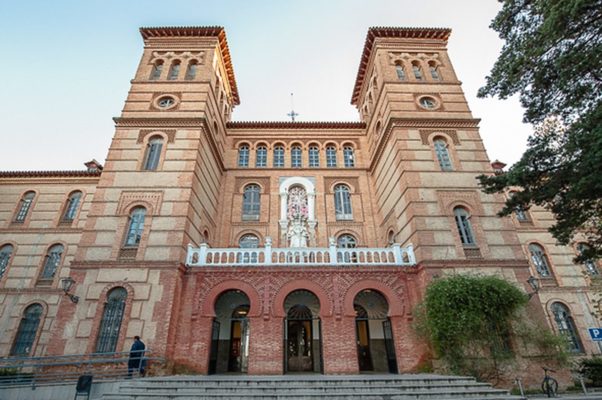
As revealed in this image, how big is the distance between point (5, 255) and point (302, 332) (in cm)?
1693

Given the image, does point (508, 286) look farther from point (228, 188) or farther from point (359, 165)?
point (228, 188)

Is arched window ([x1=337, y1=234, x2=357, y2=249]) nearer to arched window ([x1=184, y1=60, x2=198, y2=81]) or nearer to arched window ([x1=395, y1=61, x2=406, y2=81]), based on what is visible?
arched window ([x1=395, y1=61, x2=406, y2=81])

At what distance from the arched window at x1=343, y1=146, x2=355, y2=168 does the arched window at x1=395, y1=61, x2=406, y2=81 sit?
5.02 m

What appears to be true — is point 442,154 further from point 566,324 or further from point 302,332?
point 566,324

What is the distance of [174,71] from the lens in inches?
690

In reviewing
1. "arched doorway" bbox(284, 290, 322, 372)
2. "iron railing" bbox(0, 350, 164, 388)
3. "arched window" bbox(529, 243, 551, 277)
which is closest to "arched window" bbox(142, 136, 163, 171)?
"iron railing" bbox(0, 350, 164, 388)

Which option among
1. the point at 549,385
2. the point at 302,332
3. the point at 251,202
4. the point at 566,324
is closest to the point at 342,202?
the point at 251,202

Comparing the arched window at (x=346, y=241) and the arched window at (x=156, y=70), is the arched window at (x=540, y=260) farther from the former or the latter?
the arched window at (x=156, y=70)

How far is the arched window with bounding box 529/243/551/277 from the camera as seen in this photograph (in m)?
17.8

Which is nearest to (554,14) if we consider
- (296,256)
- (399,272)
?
(399,272)

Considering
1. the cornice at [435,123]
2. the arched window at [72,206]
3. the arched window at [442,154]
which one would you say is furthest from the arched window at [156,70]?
the arched window at [442,154]

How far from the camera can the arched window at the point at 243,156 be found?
19.4 m

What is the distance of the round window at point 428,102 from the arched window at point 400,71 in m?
1.80

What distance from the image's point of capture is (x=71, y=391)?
8.59m
